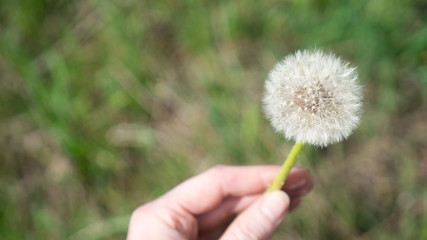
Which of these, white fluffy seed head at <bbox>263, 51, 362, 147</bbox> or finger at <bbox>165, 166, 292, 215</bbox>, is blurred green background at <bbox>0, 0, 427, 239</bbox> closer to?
finger at <bbox>165, 166, 292, 215</bbox>

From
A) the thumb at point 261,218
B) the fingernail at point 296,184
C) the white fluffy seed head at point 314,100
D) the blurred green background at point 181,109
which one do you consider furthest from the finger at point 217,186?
the white fluffy seed head at point 314,100

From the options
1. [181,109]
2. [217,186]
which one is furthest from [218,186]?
[181,109]

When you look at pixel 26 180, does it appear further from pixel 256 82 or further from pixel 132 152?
pixel 256 82

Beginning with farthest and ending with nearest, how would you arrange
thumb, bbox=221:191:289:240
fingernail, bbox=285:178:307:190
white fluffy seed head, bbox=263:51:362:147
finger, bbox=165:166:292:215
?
fingernail, bbox=285:178:307:190 → finger, bbox=165:166:292:215 → thumb, bbox=221:191:289:240 → white fluffy seed head, bbox=263:51:362:147

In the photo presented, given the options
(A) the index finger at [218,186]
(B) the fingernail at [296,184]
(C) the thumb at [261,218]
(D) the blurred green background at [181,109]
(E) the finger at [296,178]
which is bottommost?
(C) the thumb at [261,218]

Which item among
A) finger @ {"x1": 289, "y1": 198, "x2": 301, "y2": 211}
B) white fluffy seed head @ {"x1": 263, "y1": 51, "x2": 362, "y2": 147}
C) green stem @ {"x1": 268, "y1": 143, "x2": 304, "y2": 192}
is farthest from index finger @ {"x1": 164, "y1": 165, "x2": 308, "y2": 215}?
white fluffy seed head @ {"x1": 263, "y1": 51, "x2": 362, "y2": 147}

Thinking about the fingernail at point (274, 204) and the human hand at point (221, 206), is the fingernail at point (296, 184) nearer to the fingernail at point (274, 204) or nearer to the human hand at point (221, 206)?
the human hand at point (221, 206)
